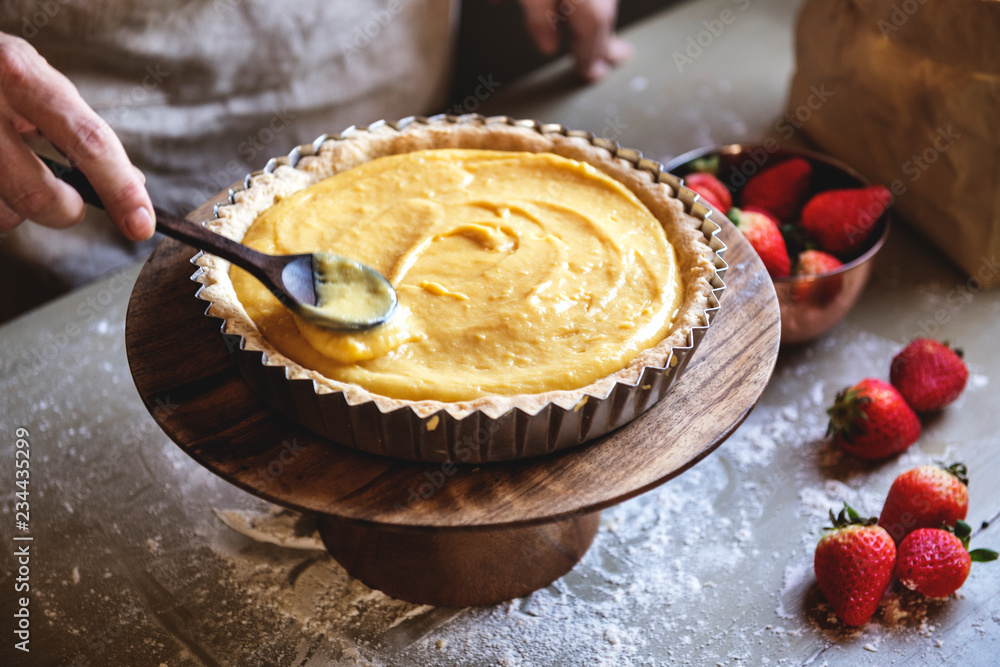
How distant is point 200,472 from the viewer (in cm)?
218

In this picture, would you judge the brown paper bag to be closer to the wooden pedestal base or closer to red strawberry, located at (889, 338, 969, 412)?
red strawberry, located at (889, 338, 969, 412)

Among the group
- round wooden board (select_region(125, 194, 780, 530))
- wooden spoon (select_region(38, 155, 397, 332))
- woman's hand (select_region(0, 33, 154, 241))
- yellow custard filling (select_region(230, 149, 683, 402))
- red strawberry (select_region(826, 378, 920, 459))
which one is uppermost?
woman's hand (select_region(0, 33, 154, 241))

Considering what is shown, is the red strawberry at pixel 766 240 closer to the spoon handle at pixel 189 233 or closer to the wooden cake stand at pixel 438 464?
the wooden cake stand at pixel 438 464

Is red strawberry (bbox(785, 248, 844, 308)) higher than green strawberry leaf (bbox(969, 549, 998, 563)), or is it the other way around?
red strawberry (bbox(785, 248, 844, 308))

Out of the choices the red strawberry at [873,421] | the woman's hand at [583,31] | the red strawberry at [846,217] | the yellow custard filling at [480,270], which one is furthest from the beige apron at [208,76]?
the red strawberry at [873,421]

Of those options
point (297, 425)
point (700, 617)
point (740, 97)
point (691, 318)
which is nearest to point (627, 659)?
point (700, 617)

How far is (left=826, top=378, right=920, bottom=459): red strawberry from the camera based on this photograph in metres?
2.17

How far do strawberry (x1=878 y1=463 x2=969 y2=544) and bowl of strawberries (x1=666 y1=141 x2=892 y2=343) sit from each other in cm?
64

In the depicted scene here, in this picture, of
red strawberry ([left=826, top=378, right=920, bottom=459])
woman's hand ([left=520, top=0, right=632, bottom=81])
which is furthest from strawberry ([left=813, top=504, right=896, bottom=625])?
woman's hand ([left=520, top=0, right=632, bottom=81])

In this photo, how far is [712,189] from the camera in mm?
2658

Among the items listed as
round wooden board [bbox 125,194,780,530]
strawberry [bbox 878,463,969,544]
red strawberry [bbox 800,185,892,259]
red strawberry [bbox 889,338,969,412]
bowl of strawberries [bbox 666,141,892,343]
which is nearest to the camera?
round wooden board [bbox 125,194,780,530]

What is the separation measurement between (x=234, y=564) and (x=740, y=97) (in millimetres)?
2952

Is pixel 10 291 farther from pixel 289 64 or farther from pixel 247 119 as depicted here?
pixel 289 64

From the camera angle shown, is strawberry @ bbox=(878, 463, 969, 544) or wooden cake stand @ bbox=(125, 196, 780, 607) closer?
wooden cake stand @ bbox=(125, 196, 780, 607)
